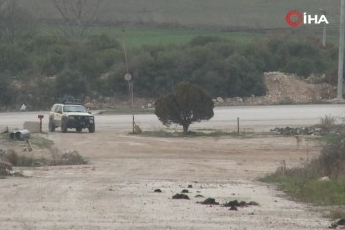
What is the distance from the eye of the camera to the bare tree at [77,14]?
108 metres

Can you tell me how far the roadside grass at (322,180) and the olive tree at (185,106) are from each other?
84.6 ft

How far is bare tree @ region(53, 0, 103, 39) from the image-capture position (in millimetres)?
107750

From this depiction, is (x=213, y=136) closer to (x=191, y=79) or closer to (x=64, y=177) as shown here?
(x=64, y=177)

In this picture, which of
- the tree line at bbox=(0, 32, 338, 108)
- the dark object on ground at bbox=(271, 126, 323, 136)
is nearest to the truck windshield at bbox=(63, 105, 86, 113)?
Result: the dark object on ground at bbox=(271, 126, 323, 136)

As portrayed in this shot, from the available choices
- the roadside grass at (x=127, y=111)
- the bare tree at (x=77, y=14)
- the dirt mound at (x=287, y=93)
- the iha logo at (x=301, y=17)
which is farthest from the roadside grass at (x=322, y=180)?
the bare tree at (x=77, y=14)

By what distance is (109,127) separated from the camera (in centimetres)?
6112

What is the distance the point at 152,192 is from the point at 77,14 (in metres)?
87.4

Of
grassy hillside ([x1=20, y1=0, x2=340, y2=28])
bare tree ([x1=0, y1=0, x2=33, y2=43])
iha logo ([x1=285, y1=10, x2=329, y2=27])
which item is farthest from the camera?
grassy hillside ([x1=20, y1=0, x2=340, y2=28])

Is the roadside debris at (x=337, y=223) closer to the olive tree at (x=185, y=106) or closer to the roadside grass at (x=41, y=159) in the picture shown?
the roadside grass at (x=41, y=159)

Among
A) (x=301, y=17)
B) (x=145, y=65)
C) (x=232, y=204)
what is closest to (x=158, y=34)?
(x=301, y=17)

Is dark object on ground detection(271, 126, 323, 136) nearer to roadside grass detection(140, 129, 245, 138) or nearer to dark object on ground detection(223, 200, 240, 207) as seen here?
roadside grass detection(140, 129, 245, 138)

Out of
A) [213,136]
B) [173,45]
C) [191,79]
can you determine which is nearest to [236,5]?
[173,45]

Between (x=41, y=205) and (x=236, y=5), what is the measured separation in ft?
321

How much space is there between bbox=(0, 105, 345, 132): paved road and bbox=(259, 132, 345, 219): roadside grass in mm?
29236
